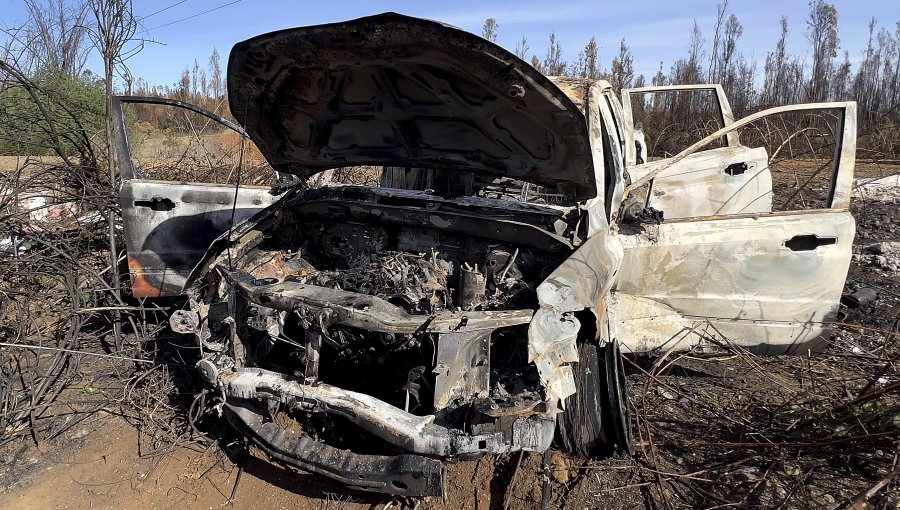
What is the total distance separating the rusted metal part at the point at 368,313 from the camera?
8.24 feet

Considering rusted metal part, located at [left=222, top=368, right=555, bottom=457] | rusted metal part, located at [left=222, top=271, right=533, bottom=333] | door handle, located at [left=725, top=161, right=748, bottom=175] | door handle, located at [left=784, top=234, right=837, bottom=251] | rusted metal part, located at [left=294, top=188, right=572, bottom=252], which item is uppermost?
door handle, located at [left=725, top=161, right=748, bottom=175]

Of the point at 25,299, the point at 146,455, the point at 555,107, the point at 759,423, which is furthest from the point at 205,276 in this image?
the point at 759,423

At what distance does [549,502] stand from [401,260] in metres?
1.48

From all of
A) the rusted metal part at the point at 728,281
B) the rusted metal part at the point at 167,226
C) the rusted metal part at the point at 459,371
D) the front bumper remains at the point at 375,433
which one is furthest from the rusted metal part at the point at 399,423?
the rusted metal part at the point at 167,226

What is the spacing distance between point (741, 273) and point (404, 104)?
7.96 feet

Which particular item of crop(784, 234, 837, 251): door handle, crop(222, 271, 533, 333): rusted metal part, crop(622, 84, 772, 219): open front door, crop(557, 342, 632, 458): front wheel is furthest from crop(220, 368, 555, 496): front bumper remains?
crop(622, 84, 772, 219): open front door

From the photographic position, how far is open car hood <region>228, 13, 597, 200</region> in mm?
2643

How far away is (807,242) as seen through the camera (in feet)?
12.3

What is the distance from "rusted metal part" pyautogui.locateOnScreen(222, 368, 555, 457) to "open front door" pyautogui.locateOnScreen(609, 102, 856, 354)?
153 centimetres

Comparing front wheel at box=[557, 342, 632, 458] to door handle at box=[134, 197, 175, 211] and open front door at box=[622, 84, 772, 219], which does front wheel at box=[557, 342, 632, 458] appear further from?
door handle at box=[134, 197, 175, 211]

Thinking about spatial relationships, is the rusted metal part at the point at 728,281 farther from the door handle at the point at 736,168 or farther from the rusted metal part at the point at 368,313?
the rusted metal part at the point at 368,313

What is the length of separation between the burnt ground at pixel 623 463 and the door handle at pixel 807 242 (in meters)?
0.73

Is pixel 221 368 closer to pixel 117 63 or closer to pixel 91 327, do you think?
pixel 91 327

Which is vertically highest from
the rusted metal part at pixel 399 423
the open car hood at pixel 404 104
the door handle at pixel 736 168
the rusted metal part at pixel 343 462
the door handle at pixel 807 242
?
the open car hood at pixel 404 104
